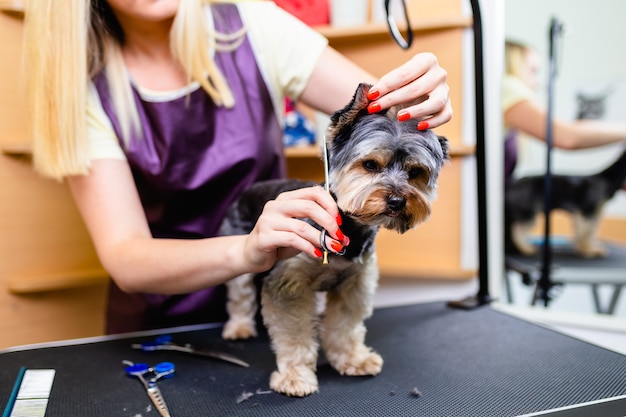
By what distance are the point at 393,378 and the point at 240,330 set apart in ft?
1.18

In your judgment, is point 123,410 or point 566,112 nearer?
point 123,410

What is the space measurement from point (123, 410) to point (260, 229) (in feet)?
1.11

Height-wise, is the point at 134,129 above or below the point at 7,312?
above

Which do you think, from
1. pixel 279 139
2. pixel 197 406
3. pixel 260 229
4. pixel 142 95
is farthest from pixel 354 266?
pixel 142 95

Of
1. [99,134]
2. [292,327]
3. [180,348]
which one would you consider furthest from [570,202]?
[99,134]

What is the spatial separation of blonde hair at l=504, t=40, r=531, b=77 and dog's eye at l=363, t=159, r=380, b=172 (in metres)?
0.98

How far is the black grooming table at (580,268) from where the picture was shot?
1.39 meters

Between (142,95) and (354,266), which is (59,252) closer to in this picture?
(142,95)

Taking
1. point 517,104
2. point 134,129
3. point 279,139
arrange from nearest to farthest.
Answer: point 134,129, point 279,139, point 517,104

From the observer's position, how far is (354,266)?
2.70 feet

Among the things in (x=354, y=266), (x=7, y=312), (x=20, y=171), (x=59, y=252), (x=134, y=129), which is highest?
(x=134, y=129)

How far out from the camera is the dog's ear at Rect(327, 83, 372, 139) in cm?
65

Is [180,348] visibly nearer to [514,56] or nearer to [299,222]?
[299,222]

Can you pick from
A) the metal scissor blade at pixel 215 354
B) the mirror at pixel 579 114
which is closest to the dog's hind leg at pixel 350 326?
the metal scissor blade at pixel 215 354
